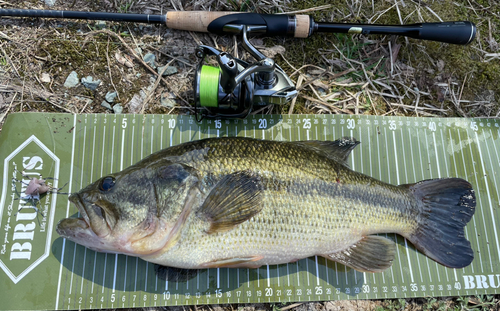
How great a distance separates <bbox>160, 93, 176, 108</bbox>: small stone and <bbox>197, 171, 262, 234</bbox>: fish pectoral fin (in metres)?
1.39

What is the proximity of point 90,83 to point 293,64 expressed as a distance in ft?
7.93

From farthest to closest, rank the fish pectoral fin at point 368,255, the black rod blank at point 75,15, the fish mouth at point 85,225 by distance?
1. the black rod blank at point 75,15
2. the fish pectoral fin at point 368,255
3. the fish mouth at point 85,225

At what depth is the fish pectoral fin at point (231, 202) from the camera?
2.34 metres

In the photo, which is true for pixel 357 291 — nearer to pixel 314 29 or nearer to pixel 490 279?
pixel 490 279

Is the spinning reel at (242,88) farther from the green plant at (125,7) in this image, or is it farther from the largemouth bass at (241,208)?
the green plant at (125,7)

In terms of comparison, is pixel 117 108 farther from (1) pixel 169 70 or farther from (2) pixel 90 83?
(1) pixel 169 70

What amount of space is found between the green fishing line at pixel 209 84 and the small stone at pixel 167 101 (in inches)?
22.2

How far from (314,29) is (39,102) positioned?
10.8 ft

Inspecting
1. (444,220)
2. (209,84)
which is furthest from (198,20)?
(444,220)

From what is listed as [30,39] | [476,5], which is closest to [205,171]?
[30,39]

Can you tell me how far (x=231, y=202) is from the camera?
235 cm

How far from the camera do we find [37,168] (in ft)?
10.1

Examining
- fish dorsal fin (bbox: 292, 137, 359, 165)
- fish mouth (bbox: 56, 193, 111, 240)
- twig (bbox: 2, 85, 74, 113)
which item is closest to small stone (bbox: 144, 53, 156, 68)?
twig (bbox: 2, 85, 74, 113)

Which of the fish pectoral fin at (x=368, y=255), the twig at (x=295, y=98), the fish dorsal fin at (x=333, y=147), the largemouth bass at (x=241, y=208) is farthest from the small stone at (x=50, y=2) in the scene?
the fish pectoral fin at (x=368, y=255)
